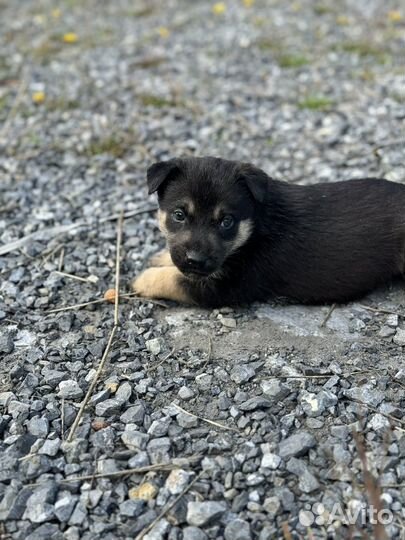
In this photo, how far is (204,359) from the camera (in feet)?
17.9

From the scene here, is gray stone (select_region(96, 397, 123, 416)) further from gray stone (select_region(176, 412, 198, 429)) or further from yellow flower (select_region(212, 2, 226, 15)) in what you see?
yellow flower (select_region(212, 2, 226, 15))

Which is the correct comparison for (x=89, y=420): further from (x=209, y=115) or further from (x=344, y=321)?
(x=209, y=115)

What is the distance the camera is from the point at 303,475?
4340 millimetres

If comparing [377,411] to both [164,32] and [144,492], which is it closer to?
[144,492]

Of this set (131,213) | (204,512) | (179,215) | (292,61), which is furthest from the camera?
(292,61)

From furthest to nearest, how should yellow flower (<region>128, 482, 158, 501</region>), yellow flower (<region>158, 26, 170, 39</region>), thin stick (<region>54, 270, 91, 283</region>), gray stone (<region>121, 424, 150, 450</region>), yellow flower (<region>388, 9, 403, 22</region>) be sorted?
yellow flower (<region>388, 9, 403, 22</region>) → yellow flower (<region>158, 26, 170, 39</region>) → thin stick (<region>54, 270, 91, 283</region>) → gray stone (<region>121, 424, 150, 450</region>) → yellow flower (<region>128, 482, 158, 501</region>)

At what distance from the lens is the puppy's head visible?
18.7ft

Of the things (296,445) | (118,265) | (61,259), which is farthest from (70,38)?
(296,445)

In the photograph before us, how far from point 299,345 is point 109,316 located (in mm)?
1699

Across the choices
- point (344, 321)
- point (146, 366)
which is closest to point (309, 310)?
point (344, 321)

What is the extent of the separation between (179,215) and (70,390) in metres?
1.77

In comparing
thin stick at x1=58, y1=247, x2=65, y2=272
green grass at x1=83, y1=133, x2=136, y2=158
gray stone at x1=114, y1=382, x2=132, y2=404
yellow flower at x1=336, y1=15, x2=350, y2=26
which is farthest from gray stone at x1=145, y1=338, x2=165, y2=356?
yellow flower at x1=336, y1=15, x2=350, y2=26

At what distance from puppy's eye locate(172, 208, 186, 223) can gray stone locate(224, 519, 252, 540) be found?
2.68 m

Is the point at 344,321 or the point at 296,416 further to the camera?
the point at 344,321
